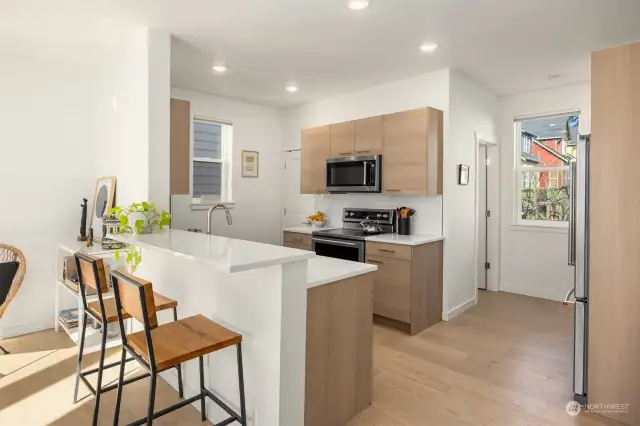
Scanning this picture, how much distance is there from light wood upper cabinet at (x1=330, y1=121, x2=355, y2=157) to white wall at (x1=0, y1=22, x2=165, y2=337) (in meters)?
2.22

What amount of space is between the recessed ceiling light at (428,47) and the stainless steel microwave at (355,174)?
1126mm

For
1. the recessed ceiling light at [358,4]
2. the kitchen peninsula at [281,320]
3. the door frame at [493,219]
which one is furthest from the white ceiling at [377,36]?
the kitchen peninsula at [281,320]

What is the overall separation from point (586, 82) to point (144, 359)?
5.02 metres

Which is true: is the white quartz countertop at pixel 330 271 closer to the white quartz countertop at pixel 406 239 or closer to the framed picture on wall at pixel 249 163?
the white quartz countertop at pixel 406 239

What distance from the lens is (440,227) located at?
4.05 m

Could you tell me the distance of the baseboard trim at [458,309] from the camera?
13.1ft

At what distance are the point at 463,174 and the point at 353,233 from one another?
136 centimetres

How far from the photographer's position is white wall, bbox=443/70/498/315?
4.00 m

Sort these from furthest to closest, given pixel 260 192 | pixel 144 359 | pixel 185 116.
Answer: pixel 260 192
pixel 185 116
pixel 144 359

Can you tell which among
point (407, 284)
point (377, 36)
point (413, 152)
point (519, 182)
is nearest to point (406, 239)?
point (407, 284)

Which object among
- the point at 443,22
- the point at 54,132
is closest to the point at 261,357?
the point at 443,22

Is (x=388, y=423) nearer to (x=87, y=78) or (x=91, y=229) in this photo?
(x=91, y=229)

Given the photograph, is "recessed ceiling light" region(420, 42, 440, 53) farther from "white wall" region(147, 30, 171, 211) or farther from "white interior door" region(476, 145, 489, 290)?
"white interior door" region(476, 145, 489, 290)

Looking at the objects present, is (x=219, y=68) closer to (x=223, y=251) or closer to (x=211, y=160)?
(x=211, y=160)
